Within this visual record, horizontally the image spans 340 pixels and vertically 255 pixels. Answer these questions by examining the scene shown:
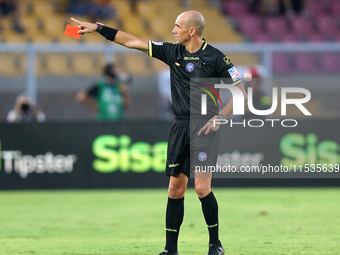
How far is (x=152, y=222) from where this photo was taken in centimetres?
735

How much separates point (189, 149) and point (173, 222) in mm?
636

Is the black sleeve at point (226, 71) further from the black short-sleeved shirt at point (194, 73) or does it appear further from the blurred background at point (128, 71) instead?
the blurred background at point (128, 71)

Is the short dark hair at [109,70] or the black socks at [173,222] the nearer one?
the black socks at [173,222]

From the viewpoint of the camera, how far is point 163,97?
10906 millimetres

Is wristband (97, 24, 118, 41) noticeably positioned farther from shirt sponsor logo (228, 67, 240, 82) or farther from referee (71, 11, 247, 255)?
shirt sponsor logo (228, 67, 240, 82)

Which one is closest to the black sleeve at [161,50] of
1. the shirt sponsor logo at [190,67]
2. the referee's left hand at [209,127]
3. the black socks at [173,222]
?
the shirt sponsor logo at [190,67]

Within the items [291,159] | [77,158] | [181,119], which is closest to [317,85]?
[291,159]

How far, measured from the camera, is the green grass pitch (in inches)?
224

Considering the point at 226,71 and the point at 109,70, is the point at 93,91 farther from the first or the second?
the point at 226,71

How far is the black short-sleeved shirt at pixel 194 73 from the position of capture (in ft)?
16.4

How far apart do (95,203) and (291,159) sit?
347 cm

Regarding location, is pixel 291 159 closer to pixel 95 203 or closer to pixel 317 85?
pixel 317 85

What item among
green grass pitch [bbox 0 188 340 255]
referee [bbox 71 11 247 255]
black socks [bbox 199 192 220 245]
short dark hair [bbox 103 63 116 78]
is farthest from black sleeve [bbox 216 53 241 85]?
short dark hair [bbox 103 63 116 78]

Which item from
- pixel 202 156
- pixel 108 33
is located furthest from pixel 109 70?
pixel 202 156
